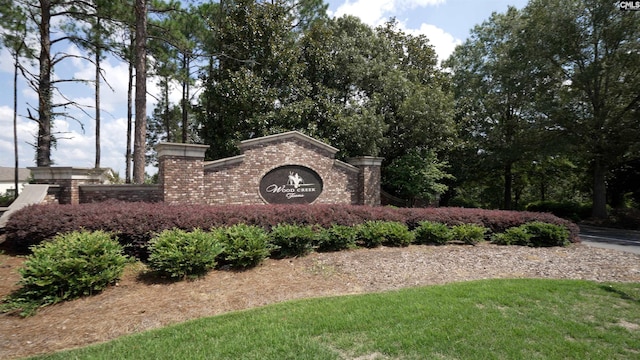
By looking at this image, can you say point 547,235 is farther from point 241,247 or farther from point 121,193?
point 121,193

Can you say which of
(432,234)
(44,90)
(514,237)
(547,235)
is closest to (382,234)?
(432,234)

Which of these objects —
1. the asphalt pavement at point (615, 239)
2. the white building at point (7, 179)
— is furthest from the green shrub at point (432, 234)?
the white building at point (7, 179)

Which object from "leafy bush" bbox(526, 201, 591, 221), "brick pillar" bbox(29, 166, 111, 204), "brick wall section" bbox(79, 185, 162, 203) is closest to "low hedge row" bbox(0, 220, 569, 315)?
"brick wall section" bbox(79, 185, 162, 203)

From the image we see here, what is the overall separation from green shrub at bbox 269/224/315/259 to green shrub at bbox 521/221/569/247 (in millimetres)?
6782

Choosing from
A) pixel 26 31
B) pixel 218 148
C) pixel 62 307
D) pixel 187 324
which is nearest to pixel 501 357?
pixel 187 324

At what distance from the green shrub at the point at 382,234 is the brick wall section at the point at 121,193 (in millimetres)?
6127

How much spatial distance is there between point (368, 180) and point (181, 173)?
7.06 metres

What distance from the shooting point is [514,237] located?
950 cm

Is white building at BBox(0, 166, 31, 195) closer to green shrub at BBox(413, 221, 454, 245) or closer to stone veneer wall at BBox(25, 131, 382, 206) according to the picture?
stone veneer wall at BBox(25, 131, 382, 206)

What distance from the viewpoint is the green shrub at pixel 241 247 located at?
20.1 ft

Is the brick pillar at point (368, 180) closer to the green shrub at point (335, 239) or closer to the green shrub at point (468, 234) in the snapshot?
the green shrub at point (468, 234)

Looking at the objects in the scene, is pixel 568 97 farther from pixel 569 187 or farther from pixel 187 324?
pixel 187 324

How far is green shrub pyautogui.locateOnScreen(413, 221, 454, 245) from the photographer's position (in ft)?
29.7

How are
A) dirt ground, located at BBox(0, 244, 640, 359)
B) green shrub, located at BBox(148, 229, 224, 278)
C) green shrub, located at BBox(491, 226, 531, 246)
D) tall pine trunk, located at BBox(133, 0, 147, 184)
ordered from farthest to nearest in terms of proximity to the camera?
1. tall pine trunk, located at BBox(133, 0, 147, 184)
2. green shrub, located at BBox(491, 226, 531, 246)
3. green shrub, located at BBox(148, 229, 224, 278)
4. dirt ground, located at BBox(0, 244, 640, 359)
